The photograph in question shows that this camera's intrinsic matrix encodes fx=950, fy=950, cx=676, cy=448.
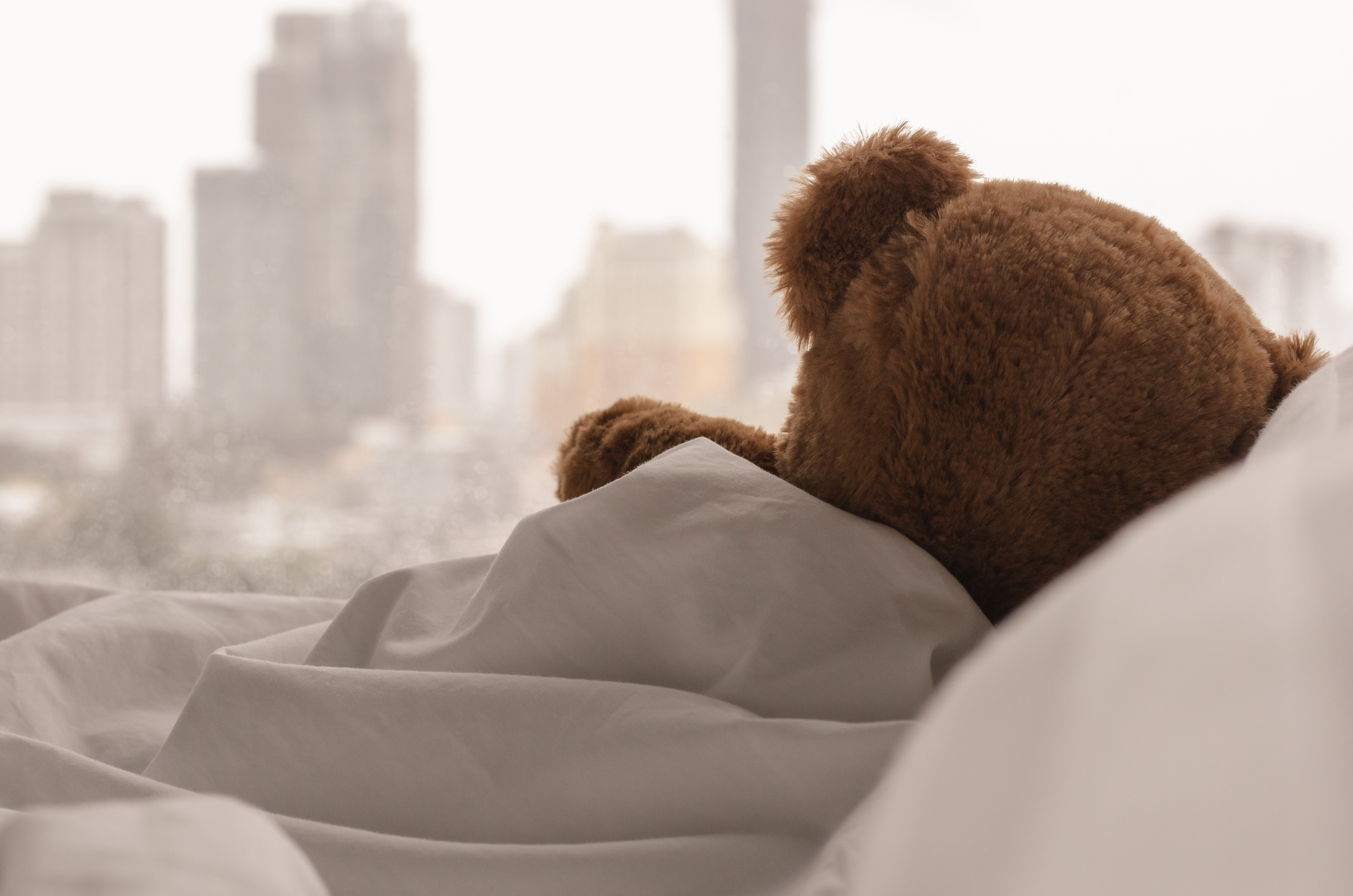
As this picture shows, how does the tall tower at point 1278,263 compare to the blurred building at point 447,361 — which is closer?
the tall tower at point 1278,263

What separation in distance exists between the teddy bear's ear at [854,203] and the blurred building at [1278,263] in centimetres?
177

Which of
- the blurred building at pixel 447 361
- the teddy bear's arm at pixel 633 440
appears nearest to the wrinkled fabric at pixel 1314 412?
the teddy bear's arm at pixel 633 440

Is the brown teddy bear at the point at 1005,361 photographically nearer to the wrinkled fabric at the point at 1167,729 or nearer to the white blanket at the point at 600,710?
the white blanket at the point at 600,710

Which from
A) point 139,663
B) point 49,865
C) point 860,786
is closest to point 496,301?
point 139,663

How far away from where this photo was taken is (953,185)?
23.5 inches

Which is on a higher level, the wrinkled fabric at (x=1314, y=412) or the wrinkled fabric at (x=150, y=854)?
the wrinkled fabric at (x=1314, y=412)

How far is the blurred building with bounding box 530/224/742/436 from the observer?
2.41 meters

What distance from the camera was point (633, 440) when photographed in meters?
0.71

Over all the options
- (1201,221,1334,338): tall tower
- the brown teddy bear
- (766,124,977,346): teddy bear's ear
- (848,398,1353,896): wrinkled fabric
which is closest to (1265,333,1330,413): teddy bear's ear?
the brown teddy bear

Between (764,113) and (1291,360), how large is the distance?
1916 mm

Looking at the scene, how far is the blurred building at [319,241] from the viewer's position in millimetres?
2369

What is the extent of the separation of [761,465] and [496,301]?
185cm

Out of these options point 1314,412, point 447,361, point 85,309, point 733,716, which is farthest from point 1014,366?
point 85,309

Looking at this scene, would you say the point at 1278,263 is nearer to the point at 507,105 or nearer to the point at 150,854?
the point at 507,105
